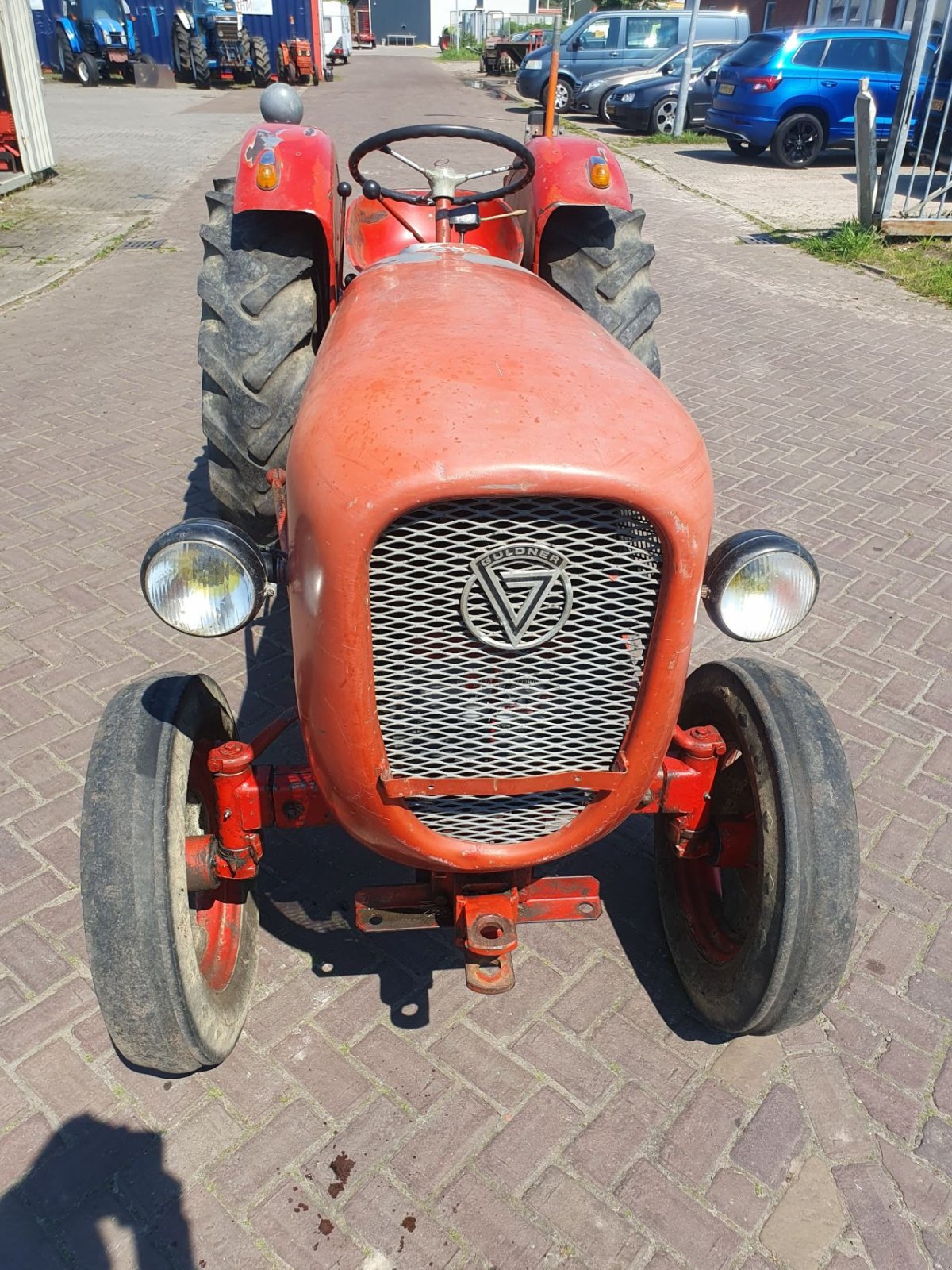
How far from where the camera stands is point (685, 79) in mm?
16125

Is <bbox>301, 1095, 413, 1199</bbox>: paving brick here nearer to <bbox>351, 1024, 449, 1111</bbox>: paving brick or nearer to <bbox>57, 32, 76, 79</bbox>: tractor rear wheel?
<bbox>351, 1024, 449, 1111</bbox>: paving brick

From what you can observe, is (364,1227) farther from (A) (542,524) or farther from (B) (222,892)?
(A) (542,524)

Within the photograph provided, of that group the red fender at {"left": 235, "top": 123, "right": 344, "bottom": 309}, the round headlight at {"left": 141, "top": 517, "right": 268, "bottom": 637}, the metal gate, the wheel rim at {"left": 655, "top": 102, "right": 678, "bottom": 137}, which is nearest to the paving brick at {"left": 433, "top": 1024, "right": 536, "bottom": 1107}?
the round headlight at {"left": 141, "top": 517, "right": 268, "bottom": 637}

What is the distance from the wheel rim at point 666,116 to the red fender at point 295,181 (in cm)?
1597

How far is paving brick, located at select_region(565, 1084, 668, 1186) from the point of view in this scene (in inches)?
85.4

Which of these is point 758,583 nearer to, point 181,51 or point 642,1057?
point 642,1057

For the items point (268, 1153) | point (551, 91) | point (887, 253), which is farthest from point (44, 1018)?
point (887, 253)

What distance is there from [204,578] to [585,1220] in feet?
5.16

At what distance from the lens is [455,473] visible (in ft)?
4.93

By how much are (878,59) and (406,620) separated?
15.5 metres

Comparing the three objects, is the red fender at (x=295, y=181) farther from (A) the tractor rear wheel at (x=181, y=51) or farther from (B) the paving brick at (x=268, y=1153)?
(A) the tractor rear wheel at (x=181, y=51)

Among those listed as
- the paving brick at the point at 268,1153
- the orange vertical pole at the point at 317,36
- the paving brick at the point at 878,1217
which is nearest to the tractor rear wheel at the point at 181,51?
the orange vertical pole at the point at 317,36

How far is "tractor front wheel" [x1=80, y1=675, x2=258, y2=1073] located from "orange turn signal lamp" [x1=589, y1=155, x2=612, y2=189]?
2.50m

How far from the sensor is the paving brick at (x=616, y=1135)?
7.11 ft
